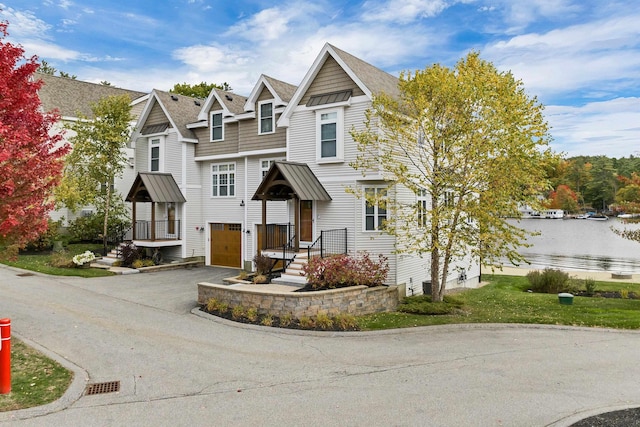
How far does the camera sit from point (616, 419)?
6.22m

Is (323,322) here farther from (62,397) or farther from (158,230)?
(158,230)

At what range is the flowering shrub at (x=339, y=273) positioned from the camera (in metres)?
13.7

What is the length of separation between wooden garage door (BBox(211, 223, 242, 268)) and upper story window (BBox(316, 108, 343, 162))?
24.1 ft

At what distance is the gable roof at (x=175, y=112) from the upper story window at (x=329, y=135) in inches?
358

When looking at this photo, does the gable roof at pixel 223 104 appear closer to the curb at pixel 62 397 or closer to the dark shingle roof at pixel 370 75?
the dark shingle roof at pixel 370 75

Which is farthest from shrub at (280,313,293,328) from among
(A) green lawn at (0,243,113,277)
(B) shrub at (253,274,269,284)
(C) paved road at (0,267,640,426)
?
(A) green lawn at (0,243,113,277)

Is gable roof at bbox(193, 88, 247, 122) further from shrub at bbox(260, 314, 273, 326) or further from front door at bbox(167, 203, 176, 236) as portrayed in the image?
shrub at bbox(260, 314, 273, 326)

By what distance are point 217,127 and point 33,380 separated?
687 inches

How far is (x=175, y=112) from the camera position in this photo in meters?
24.4

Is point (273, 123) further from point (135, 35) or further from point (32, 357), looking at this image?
point (32, 357)

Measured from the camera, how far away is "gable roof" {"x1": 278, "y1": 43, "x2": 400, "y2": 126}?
16.7 m

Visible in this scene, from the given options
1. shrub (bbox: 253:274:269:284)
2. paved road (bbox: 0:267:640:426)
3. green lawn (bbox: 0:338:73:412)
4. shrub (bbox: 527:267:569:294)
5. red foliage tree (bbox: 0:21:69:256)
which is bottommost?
shrub (bbox: 527:267:569:294)

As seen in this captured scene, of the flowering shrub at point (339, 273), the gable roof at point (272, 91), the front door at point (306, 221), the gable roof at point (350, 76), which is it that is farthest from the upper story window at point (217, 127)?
the flowering shrub at point (339, 273)

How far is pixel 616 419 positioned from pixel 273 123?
17427 mm
